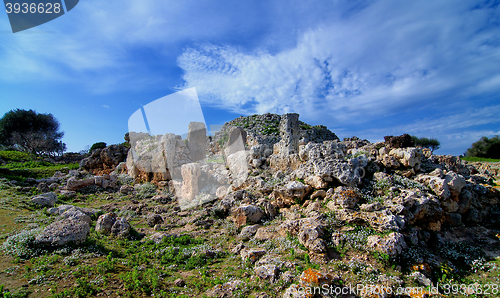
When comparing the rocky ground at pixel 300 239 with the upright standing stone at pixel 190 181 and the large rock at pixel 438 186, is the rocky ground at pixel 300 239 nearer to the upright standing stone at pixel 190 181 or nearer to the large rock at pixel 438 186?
the large rock at pixel 438 186

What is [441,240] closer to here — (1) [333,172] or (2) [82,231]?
(1) [333,172]

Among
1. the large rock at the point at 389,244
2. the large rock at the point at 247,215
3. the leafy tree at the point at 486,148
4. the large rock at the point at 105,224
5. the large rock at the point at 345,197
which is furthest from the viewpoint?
the leafy tree at the point at 486,148

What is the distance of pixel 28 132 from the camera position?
45.6 m

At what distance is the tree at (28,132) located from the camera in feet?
144

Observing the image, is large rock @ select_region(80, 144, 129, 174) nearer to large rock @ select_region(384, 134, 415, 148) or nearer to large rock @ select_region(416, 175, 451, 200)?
large rock @ select_region(384, 134, 415, 148)

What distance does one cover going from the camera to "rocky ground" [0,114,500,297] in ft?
20.6

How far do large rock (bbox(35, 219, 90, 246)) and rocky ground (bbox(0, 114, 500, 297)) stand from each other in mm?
40

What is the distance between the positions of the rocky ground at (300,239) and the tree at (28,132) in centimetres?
4178

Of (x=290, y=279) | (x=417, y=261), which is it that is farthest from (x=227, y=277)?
(x=417, y=261)

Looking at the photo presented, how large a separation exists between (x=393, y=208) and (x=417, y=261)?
81.1 inches

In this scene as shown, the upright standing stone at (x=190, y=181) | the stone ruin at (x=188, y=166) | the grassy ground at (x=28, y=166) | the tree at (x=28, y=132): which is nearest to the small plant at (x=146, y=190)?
the stone ruin at (x=188, y=166)

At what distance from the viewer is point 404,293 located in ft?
18.7

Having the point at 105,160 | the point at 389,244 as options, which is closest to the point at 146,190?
the point at 105,160

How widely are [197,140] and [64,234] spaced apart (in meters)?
17.9
